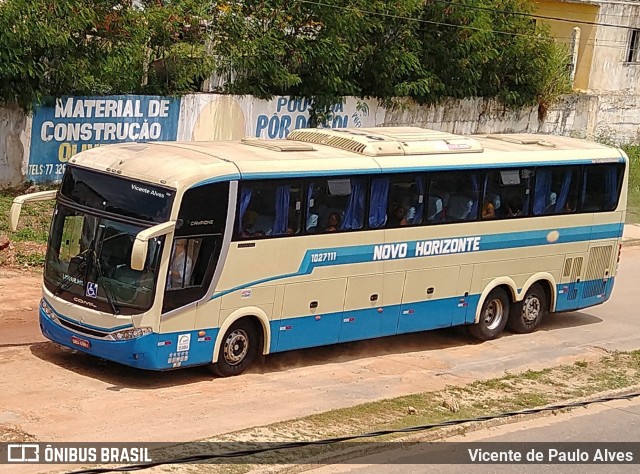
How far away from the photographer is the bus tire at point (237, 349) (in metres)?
14.7

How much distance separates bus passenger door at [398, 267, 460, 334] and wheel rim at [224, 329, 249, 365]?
9.08ft

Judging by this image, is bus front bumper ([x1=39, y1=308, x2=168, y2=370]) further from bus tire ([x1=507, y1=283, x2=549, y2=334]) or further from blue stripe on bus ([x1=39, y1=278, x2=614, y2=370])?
bus tire ([x1=507, y1=283, x2=549, y2=334])

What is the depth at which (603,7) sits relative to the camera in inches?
1564

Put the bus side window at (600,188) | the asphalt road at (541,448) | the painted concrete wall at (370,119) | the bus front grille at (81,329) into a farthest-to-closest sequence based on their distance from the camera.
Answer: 1. the painted concrete wall at (370,119)
2. the bus side window at (600,188)
3. the bus front grille at (81,329)
4. the asphalt road at (541,448)

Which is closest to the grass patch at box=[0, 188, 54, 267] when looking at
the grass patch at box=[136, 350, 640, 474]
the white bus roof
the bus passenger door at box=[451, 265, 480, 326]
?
the white bus roof

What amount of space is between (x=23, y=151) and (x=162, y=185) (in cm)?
944

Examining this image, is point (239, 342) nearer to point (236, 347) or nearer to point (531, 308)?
point (236, 347)

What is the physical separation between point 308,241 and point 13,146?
914cm

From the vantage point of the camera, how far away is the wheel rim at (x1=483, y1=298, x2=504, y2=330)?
60.5ft

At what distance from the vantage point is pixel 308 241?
1524 cm

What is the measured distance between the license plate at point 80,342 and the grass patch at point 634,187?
67.9ft

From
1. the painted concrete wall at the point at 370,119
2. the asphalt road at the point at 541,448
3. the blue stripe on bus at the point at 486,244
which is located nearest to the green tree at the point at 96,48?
the painted concrete wall at the point at 370,119

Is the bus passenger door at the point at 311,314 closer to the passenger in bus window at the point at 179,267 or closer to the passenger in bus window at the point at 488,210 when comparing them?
the passenger in bus window at the point at 179,267

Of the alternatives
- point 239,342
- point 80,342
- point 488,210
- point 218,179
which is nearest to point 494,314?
point 488,210
